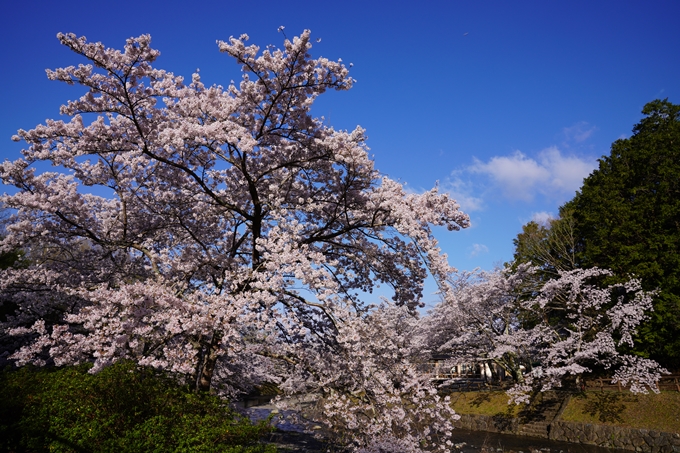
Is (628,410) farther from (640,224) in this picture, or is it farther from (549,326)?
(640,224)

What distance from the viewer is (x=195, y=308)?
788cm

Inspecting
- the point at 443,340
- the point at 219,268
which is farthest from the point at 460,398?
the point at 219,268

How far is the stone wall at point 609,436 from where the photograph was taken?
57.8 feet

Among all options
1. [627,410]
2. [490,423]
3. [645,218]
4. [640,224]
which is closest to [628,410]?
[627,410]

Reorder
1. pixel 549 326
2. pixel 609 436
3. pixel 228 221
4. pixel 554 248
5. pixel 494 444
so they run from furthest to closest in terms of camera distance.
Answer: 1. pixel 554 248
2. pixel 549 326
3. pixel 494 444
4. pixel 609 436
5. pixel 228 221

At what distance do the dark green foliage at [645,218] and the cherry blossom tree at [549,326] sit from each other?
3.37 ft

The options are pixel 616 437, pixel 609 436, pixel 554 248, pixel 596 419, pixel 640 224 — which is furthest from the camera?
pixel 554 248

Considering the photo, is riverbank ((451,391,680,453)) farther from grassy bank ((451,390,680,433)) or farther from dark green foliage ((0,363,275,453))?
dark green foliage ((0,363,275,453))

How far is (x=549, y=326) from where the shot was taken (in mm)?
25094

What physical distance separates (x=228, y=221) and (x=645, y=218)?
2473 cm

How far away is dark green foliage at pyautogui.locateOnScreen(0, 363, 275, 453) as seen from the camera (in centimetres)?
572

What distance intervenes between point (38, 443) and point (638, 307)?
24.5 meters

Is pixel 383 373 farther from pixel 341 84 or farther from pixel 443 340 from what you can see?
pixel 443 340

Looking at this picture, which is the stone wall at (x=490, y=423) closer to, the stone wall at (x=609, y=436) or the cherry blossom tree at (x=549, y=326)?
the stone wall at (x=609, y=436)
